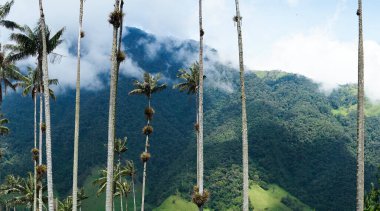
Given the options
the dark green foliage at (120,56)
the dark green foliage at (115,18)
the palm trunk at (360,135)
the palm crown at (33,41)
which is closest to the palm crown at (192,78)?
the palm crown at (33,41)

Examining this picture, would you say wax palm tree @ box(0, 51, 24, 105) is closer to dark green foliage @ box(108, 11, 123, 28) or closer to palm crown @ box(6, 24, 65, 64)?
palm crown @ box(6, 24, 65, 64)

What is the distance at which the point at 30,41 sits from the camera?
48094mm

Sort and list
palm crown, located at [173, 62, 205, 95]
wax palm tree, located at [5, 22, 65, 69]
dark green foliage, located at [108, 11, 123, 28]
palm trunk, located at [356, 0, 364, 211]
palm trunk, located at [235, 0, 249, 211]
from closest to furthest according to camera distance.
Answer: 1. dark green foliage, located at [108, 11, 123, 28]
2. palm trunk, located at [356, 0, 364, 211]
3. palm trunk, located at [235, 0, 249, 211]
4. wax palm tree, located at [5, 22, 65, 69]
5. palm crown, located at [173, 62, 205, 95]

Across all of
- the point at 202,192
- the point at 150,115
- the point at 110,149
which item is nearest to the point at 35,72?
the point at 150,115

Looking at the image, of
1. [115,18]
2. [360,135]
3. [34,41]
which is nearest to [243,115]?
[360,135]

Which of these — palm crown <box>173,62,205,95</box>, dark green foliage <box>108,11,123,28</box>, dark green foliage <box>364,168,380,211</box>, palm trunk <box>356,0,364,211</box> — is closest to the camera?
dark green foliage <box>108,11,123,28</box>

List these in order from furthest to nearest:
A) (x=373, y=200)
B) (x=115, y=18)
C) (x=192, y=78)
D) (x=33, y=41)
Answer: (x=373, y=200)
(x=192, y=78)
(x=33, y=41)
(x=115, y=18)

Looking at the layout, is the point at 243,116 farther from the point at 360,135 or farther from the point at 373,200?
the point at 373,200

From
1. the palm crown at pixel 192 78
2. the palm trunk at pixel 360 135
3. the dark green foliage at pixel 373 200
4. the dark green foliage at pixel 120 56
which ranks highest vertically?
the palm crown at pixel 192 78

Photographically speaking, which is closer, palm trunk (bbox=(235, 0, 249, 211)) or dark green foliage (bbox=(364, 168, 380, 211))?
palm trunk (bbox=(235, 0, 249, 211))

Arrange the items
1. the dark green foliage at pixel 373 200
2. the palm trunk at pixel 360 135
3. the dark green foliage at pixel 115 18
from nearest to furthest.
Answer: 1. the dark green foliage at pixel 115 18
2. the palm trunk at pixel 360 135
3. the dark green foliage at pixel 373 200

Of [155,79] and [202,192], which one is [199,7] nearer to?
[202,192]

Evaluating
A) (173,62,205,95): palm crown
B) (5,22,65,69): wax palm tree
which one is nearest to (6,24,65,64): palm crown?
(5,22,65,69): wax palm tree

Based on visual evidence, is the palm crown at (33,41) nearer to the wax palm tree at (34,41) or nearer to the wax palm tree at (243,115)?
the wax palm tree at (34,41)
